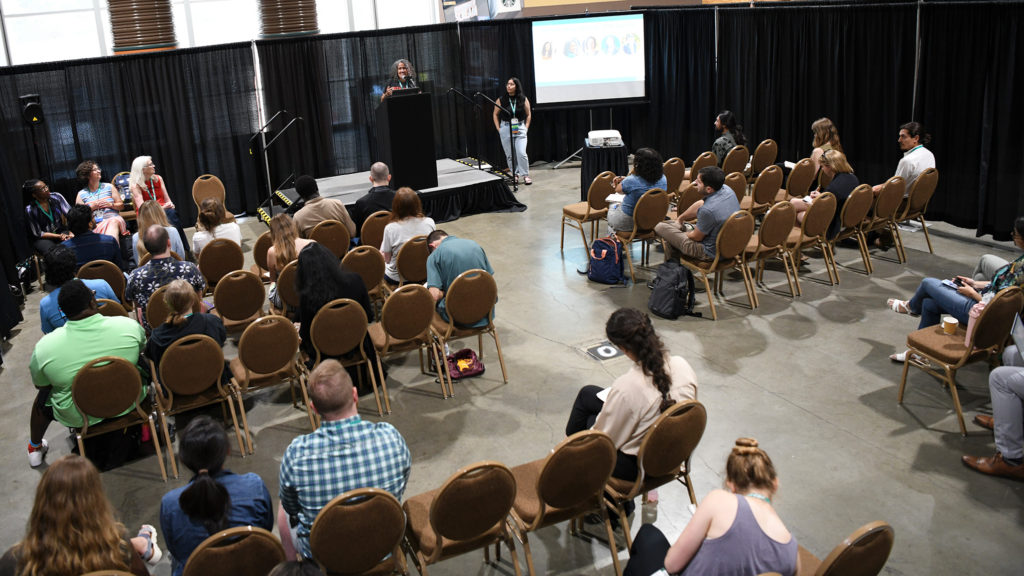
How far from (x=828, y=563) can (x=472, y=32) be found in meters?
10.6

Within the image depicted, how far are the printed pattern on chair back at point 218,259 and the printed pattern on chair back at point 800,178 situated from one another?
556 centimetres

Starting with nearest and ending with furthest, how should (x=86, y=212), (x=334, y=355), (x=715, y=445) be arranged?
(x=715, y=445) < (x=334, y=355) < (x=86, y=212)

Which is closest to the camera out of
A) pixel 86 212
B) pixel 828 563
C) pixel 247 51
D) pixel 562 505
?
pixel 828 563

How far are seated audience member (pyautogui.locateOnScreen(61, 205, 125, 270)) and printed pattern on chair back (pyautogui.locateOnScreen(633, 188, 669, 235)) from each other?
4.70 m

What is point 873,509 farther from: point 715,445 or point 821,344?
point 821,344

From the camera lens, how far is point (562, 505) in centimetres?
359

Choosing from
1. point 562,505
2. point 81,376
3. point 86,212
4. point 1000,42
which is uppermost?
point 1000,42

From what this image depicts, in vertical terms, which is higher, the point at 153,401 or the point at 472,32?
the point at 472,32

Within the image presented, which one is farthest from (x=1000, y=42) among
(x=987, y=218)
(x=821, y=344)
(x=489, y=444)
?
(x=489, y=444)

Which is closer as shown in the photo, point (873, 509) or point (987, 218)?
point (873, 509)

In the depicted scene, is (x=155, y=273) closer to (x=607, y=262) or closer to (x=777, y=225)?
(x=607, y=262)

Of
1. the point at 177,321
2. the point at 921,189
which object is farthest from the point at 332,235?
the point at 921,189

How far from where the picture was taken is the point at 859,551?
2.75m

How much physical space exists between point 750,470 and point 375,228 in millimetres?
5246
